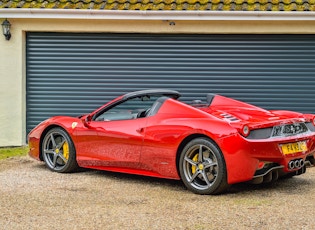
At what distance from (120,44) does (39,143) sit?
380 centimetres

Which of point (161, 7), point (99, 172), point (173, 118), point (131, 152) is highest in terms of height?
point (161, 7)

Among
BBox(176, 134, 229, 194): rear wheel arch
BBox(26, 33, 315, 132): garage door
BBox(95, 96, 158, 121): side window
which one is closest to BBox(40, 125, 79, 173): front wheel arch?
BBox(95, 96, 158, 121): side window

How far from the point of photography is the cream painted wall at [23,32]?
417 inches

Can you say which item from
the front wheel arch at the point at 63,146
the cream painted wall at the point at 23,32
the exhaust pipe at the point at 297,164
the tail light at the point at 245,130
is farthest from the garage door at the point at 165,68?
the tail light at the point at 245,130

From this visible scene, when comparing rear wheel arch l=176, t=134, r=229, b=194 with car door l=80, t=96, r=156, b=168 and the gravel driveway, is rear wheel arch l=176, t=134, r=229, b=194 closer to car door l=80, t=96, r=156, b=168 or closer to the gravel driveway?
the gravel driveway

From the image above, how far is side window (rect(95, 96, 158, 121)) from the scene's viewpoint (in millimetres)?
6863

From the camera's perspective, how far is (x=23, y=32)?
11.0 meters

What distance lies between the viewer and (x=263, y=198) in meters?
5.80

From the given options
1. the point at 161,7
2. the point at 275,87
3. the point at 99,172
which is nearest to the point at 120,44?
the point at 161,7

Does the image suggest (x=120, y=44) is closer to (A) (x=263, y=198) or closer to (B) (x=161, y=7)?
(B) (x=161, y=7)

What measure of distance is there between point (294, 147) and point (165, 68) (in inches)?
204

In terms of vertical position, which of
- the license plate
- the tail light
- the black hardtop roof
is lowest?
the license plate

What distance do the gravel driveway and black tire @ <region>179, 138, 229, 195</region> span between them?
0.36 ft

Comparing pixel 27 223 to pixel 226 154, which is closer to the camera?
pixel 27 223
